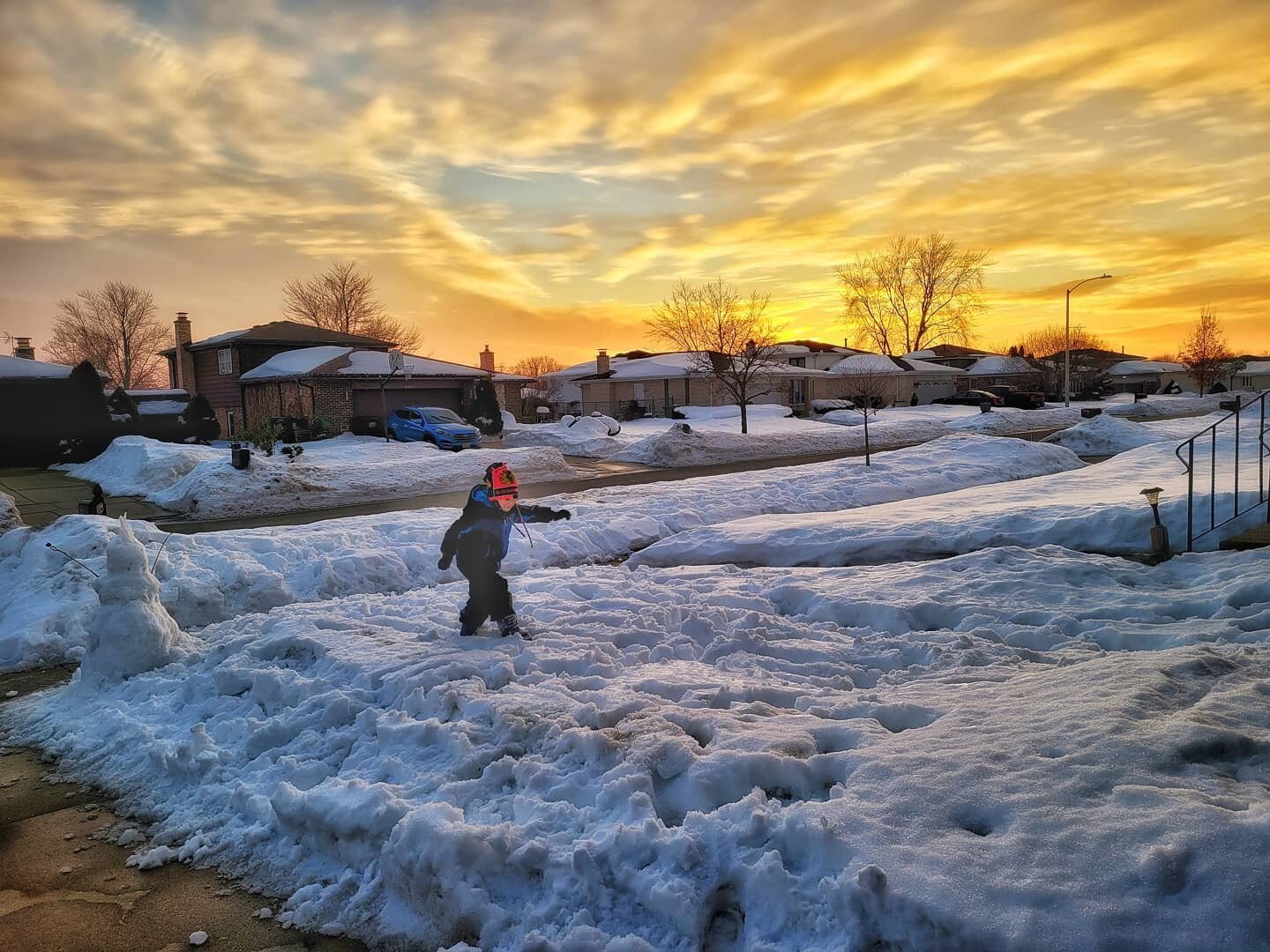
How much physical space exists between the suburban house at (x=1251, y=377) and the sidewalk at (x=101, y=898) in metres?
85.7

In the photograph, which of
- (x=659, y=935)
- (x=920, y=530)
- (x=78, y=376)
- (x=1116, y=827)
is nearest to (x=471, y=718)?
(x=659, y=935)

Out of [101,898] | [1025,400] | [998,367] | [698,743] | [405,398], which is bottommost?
[101,898]

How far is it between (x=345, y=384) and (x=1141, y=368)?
74743 millimetres

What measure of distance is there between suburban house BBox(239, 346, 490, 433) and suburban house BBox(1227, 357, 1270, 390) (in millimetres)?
69111

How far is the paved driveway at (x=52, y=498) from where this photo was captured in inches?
658

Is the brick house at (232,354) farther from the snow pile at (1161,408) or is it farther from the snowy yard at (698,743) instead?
the snow pile at (1161,408)

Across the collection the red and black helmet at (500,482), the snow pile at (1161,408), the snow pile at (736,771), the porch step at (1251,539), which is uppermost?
the red and black helmet at (500,482)

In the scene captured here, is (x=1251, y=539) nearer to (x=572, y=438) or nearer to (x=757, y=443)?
(x=757, y=443)

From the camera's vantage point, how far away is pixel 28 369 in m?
29.4

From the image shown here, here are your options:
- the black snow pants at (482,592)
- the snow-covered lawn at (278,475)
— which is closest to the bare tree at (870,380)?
the snow-covered lawn at (278,475)

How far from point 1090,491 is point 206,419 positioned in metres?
32.2

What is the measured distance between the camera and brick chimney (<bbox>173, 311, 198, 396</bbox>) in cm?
4072

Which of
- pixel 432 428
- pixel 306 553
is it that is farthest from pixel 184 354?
pixel 306 553

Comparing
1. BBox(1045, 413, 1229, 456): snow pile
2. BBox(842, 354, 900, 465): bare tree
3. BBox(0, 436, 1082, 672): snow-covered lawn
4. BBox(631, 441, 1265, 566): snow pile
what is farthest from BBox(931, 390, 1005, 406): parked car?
BBox(631, 441, 1265, 566): snow pile
